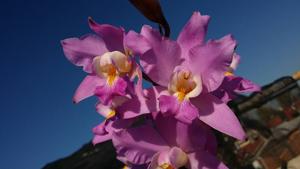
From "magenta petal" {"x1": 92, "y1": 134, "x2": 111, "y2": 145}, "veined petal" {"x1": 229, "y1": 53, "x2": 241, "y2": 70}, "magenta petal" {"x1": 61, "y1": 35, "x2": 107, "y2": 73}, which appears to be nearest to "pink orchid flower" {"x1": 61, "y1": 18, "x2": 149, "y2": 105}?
"magenta petal" {"x1": 61, "y1": 35, "x2": 107, "y2": 73}

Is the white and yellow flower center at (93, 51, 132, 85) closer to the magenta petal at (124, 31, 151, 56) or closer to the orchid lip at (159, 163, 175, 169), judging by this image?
the magenta petal at (124, 31, 151, 56)

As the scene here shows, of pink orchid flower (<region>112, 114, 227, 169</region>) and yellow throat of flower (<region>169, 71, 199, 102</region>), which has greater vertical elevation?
yellow throat of flower (<region>169, 71, 199, 102</region>)

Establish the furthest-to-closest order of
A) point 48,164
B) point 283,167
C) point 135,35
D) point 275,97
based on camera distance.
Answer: point 48,164 → point 275,97 → point 283,167 → point 135,35

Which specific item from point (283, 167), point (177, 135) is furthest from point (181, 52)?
point (283, 167)

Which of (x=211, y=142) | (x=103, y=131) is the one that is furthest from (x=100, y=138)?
(x=211, y=142)

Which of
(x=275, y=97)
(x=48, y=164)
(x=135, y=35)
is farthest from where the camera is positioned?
(x=48, y=164)

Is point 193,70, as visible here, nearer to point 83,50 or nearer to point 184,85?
point 184,85

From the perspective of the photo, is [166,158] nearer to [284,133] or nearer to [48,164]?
[284,133]
